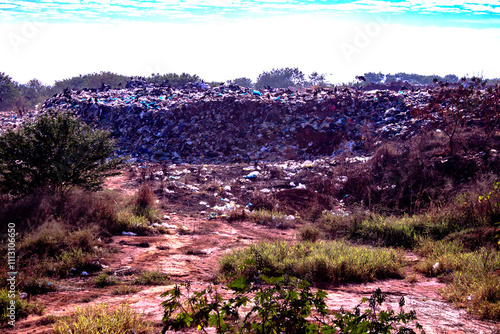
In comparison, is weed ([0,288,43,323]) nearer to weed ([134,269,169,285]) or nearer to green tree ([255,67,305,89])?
weed ([134,269,169,285])

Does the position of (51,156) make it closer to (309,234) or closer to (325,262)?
(309,234)

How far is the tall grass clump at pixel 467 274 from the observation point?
Result: 291cm

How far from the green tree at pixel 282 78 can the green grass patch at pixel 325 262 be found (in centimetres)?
3105

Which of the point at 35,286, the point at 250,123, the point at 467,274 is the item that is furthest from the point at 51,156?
the point at 250,123

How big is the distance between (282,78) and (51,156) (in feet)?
103

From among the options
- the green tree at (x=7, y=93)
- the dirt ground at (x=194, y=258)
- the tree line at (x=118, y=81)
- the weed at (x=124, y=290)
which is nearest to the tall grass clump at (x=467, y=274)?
the dirt ground at (x=194, y=258)

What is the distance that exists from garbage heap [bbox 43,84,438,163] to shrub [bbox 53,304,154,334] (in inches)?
359

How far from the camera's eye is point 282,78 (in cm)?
3459

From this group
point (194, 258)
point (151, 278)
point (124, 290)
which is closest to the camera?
point (124, 290)

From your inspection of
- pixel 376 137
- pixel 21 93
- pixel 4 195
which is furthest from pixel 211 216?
pixel 21 93

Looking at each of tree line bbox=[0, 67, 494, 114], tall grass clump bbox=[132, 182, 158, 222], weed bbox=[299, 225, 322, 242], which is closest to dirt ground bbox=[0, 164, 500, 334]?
tall grass clump bbox=[132, 182, 158, 222]

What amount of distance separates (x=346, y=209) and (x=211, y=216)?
305 centimetres

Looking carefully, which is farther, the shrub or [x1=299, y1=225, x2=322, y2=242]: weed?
[x1=299, y1=225, x2=322, y2=242]: weed

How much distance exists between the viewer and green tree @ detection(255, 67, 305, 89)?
3403 cm
